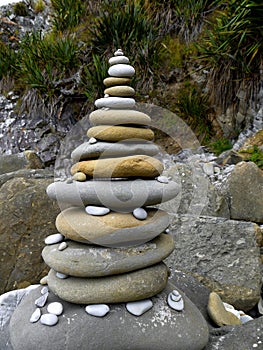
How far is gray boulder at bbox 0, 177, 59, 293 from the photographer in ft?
9.57

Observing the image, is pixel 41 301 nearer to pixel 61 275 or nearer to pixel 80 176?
pixel 61 275

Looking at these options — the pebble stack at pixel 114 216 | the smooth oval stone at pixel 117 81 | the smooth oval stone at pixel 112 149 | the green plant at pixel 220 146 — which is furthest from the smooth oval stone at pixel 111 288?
the green plant at pixel 220 146

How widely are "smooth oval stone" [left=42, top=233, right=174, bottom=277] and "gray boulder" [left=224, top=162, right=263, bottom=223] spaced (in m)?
2.74

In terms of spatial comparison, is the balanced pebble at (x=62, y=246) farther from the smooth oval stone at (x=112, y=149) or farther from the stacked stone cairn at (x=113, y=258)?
the smooth oval stone at (x=112, y=149)

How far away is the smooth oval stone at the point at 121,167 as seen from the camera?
1980 mm

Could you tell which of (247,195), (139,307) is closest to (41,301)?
(139,307)

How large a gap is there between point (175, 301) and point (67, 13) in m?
8.76

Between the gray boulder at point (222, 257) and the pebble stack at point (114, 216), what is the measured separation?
970mm

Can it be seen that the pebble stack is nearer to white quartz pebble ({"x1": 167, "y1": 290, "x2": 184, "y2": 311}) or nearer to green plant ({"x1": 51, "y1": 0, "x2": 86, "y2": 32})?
white quartz pebble ({"x1": 167, "y1": 290, "x2": 184, "y2": 311})

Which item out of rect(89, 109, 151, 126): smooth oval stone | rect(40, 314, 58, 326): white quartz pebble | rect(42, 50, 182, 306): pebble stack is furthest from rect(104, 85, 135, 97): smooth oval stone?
rect(40, 314, 58, 326): white quartz pebble

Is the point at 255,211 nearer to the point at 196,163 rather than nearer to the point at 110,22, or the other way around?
the point at 196,163

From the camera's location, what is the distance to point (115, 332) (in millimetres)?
1784

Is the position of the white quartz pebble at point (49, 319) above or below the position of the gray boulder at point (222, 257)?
above

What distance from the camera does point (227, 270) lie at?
292cm
